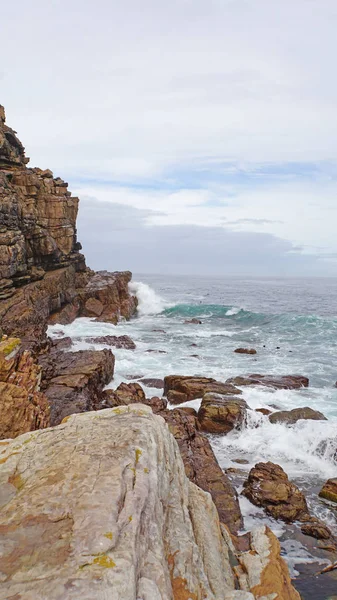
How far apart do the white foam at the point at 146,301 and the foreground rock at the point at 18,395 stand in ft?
144

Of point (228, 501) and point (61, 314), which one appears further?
point (61, 314)

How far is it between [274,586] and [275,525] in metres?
5.83

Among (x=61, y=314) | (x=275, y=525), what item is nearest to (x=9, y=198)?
(x=61, y=314)

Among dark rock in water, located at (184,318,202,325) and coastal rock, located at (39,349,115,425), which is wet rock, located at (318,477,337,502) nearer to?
coastal rock, located at (39,349,115,425)

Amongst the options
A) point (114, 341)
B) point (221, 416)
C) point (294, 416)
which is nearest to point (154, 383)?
point (221, 416)

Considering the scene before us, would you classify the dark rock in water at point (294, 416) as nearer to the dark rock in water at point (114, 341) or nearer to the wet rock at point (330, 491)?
the wet rock at point (330, 491)

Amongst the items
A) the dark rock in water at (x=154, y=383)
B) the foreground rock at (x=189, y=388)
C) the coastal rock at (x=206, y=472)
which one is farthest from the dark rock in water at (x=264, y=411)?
the dark rock in water at (x=154, y=383)

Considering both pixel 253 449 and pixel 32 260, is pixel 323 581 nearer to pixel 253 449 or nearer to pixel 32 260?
pixel 253 449

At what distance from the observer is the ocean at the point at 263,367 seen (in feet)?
37.8

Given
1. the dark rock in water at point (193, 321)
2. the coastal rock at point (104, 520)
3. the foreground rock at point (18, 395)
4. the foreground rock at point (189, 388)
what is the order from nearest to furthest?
the coastal rock at point (104, 520) → the foreground rock at point (18, 395) → the foreground rock at point (189, 388) → the dark rock in water at point (193, 321)

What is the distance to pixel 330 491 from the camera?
12.5 meters

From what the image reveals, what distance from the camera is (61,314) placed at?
38.8 m

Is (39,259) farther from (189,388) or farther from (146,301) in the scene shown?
(146,301)

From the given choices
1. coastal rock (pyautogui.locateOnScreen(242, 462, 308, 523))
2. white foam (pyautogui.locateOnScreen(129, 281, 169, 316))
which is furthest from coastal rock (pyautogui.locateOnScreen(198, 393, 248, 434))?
white foam (pyautogui.locateOnScreen(129, 281, 169, 316))
